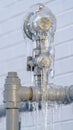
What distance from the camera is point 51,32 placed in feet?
6.03

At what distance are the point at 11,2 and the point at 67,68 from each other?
87cm

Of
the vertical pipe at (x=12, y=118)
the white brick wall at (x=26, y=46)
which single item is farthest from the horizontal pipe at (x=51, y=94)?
the white brick wall at (x=26, y=46)

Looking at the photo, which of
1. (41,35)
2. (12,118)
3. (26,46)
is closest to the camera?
(12,118)

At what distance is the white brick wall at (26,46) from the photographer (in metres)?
2.93

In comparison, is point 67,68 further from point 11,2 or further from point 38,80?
point 38,80

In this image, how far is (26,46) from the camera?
9.39 ft

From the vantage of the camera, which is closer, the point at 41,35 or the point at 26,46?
the point at 41,35

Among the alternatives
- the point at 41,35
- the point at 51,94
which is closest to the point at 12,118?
the point at 51,94

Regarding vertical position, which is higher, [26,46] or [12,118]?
[12,118]

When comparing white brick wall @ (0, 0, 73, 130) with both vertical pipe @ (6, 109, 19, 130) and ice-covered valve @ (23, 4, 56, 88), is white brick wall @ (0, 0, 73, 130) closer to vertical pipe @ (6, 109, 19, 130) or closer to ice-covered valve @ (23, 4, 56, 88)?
ice-covered valve @ (23, 4, 56, 88)

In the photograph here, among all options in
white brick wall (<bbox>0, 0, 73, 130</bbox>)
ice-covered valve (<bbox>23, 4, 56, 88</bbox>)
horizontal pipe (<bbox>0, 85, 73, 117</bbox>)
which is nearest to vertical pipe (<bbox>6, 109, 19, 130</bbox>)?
horizontal pipe (<bbox>0, 85, 73, 117</bbox>)

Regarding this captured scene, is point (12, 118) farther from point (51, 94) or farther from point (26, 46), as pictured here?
point (26, 46)

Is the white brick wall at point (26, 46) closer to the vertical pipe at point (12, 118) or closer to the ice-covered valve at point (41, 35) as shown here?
the ice-covered valve at point (41, 35)

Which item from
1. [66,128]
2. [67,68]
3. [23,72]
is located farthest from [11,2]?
[66,128]
